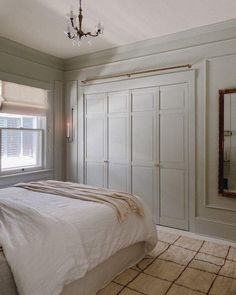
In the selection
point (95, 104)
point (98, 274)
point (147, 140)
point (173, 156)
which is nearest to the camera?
point (98, 274)

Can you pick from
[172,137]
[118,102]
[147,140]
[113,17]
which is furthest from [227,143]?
[113,17]

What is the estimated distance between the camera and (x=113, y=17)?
3.02 m

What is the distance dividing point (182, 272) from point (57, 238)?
1415 millimetres

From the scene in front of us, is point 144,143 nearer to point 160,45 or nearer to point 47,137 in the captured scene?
point 160,45

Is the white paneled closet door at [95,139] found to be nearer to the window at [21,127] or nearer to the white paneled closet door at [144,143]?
the white paneled closet door at [144,143]

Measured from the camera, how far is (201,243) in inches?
125

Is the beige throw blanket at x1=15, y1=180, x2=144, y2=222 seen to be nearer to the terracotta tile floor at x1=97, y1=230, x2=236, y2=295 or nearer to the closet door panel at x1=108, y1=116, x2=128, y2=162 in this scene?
the terracotta tile floor at x1=97, y1=230, x2=236, y2=295

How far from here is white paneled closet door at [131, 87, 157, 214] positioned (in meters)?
3.80

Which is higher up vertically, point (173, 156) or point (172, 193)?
point (173, 156)

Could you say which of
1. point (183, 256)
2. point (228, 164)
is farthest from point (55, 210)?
point (228, 164)

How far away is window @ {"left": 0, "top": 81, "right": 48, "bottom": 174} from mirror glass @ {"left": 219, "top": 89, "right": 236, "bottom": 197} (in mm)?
2863

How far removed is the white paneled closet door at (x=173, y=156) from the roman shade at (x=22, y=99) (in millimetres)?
2020

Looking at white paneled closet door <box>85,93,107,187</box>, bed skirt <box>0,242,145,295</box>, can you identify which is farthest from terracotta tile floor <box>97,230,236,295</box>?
white paneled closet door <box>85,93,107,187</box>

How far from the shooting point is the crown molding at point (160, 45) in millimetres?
3230
